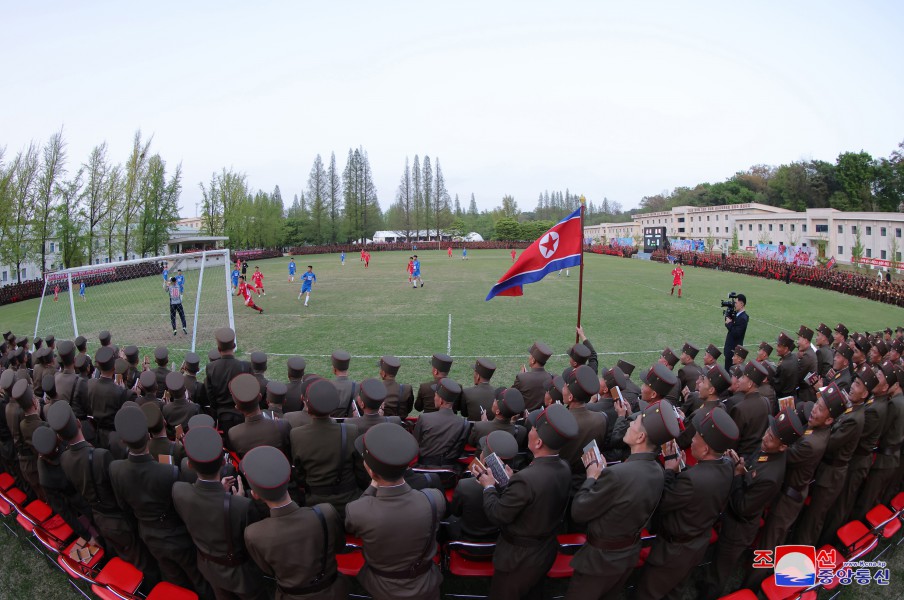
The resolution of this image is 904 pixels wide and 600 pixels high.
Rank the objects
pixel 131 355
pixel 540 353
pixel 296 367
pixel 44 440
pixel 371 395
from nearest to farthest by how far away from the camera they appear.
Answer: pixel 44 440
pixel 371 395
pixel 296 367
pixel 540 353
pixel 131 355

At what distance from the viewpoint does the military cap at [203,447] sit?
10.2 feet

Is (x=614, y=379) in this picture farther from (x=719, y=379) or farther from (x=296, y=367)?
(x=296, y=367)

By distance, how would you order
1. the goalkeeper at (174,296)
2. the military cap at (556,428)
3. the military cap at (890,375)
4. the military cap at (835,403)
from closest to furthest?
the military cap at (556,428) < the military cap at (835,403) < the military cap at (890,375) < the goalkeeper at (174,296)

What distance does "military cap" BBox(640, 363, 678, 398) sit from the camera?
4.86 metres

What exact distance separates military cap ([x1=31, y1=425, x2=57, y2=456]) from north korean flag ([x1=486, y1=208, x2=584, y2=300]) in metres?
6.09

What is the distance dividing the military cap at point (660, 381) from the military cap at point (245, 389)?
3745 mm

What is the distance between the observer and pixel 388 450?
287 centimetres

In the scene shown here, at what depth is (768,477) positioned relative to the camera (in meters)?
3.88

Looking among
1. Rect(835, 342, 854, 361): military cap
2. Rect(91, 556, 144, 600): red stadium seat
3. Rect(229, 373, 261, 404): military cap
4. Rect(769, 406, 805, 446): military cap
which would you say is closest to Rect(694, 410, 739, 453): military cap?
Rect(769, 406, 805, 446): military cap

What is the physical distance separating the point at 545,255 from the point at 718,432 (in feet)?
18.0

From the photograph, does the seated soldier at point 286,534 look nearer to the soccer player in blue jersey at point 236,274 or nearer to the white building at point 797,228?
the soccer player in blue jersey at point 236,274

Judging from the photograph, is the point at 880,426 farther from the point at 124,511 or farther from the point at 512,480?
the point at 124,511

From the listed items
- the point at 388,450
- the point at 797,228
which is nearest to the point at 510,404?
the point at 388,450

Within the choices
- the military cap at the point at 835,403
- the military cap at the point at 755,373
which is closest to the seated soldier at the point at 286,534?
the military cap at the point at 835,403
